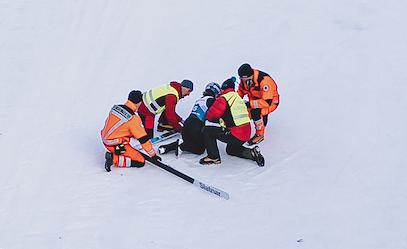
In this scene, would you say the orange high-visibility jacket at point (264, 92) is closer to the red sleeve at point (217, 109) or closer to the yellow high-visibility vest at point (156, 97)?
the red sleeve at point (217, 109)

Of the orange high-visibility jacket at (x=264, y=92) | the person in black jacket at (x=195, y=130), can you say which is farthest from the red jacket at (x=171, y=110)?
the orange high-visibility jacket at (x=264, y=92)

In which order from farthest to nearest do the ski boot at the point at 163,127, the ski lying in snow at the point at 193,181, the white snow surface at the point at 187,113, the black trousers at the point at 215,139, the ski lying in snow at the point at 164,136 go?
the ski boot at the point at 163,127
the ski lying in snow at the point at 164,136
the black trousers at the point at 215,139
the ski lying in snow at the point at 193,181
the white snow surface at the point at 187,113

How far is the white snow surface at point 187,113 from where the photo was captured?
8.17m

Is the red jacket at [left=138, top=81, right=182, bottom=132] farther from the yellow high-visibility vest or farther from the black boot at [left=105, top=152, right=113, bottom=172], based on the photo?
the black boot at [left=105, top=152, right=113, bottom=172]

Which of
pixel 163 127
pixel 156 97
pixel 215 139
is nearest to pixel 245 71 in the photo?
pixel 215 139

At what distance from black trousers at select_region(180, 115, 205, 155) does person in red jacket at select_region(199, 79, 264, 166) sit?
0.53ft

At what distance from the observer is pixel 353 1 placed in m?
14.7

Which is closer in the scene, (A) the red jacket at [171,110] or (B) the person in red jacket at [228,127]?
(B) the person in red jacket at [228,127]

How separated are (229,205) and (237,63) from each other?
15.0 ft

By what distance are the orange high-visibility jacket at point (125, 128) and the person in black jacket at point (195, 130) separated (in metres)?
0.51

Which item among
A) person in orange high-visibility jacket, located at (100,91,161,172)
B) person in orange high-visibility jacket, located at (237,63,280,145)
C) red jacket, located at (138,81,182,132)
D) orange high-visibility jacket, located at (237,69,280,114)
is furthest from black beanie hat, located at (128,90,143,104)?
orange high-visibility jacket, located at (237,69,280,114)

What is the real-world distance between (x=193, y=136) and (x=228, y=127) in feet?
1.73

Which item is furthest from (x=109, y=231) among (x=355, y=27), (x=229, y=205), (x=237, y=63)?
(x=355, y=27)

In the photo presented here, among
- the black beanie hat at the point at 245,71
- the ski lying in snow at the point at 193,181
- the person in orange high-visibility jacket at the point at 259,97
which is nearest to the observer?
the ski lying in snow at the point at 193,181
